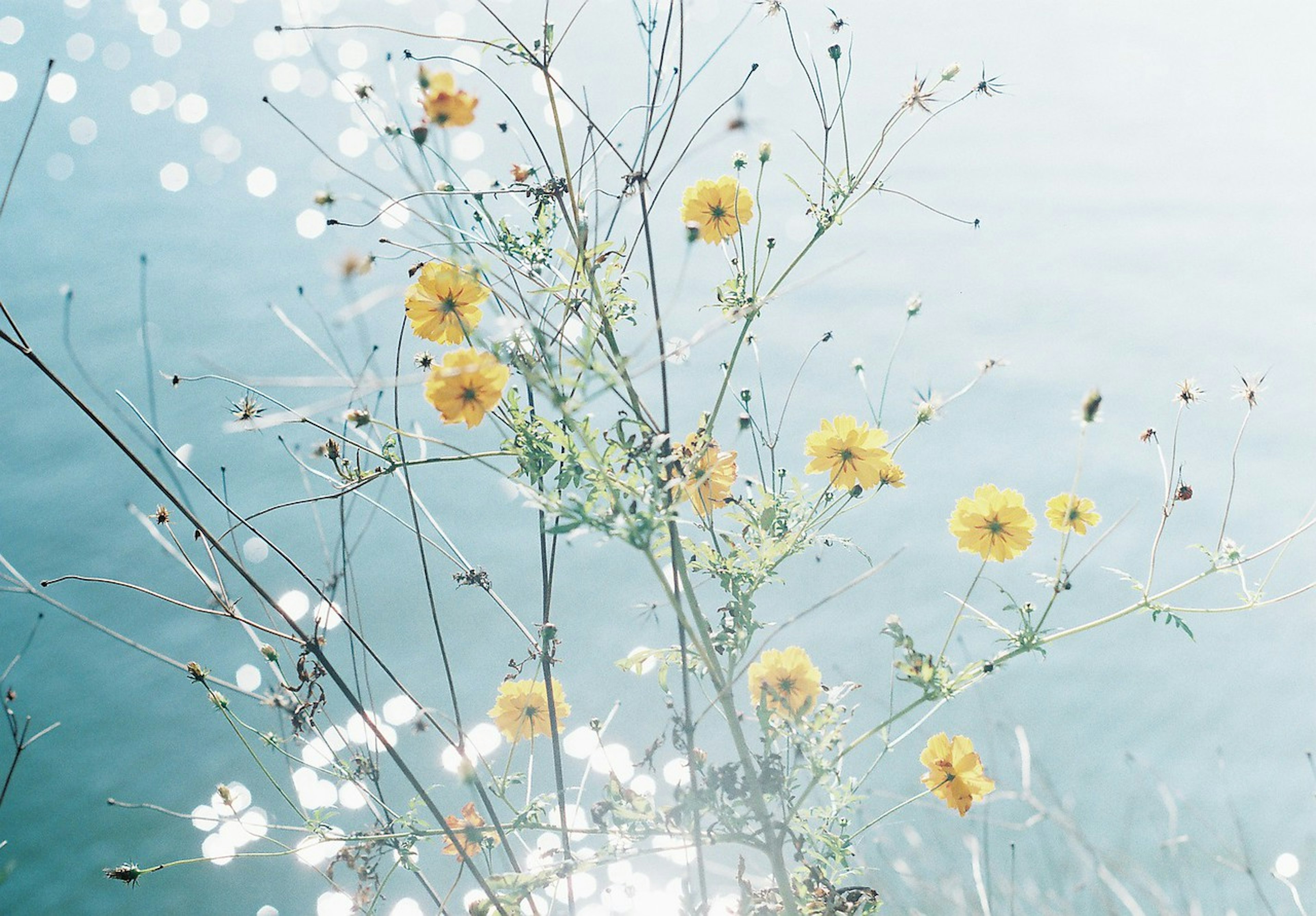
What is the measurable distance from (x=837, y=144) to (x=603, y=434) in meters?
3.11

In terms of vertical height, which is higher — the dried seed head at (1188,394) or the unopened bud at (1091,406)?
Result: the dried seed head at (1188,394)

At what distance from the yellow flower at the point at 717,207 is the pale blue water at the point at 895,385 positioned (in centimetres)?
69

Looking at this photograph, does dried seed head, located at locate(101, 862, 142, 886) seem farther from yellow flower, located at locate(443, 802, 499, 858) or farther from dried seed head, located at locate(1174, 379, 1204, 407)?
dried seed head, located at locate(1174, 379, 1204, 407)

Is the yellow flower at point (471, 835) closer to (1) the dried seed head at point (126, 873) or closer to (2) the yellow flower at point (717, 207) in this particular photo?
(1) the dried seed head at point (126, 873)

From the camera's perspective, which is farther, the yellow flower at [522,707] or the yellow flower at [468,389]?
the yellow flower at [522,707]

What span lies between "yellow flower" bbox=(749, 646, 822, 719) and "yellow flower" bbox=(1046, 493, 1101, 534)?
15.1 inches

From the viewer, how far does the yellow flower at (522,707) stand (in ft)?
4.95

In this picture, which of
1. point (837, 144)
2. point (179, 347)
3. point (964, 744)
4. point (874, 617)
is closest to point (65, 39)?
point (179, 347)

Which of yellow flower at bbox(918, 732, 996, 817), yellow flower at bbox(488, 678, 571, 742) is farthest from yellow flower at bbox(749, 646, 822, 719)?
yellow flower at bbox(488, 678, 571, 742)

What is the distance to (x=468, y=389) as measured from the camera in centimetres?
102

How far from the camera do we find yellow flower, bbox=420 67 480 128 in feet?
2.79

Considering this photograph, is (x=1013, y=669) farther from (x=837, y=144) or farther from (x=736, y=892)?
(x=837, y=144)

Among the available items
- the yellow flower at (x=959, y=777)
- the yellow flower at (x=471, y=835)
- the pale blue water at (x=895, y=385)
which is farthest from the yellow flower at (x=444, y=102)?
the yellow flower at (x=959, y=777)

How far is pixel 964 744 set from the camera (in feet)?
4.41
